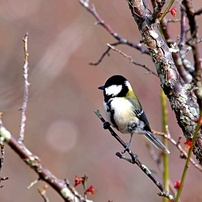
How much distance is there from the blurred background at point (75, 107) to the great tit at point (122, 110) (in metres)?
2.73

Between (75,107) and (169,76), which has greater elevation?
(75,107)

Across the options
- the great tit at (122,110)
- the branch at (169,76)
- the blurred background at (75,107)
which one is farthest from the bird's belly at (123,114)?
the blurred background at (75,107)

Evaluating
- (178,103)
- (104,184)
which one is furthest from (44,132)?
(178,103)

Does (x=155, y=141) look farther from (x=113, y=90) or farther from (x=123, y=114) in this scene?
(x=113, y=90)

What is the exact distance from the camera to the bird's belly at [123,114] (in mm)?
2658

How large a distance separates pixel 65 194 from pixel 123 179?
5436 millimetres

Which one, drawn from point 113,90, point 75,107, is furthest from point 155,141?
point 75,107

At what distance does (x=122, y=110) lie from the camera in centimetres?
269

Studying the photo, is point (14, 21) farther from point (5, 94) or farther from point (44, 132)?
point (5, 94)

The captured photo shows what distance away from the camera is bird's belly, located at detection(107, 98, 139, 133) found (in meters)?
2.66

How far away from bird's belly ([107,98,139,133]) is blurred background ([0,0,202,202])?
276 cm

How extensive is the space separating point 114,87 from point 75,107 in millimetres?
4334

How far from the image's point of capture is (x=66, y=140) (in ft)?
21.7

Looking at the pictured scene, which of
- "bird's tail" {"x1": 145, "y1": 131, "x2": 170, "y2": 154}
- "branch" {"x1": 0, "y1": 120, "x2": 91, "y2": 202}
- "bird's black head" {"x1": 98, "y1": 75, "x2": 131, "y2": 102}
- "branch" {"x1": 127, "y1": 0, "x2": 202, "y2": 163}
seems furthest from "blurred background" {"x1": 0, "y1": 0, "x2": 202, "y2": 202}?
"branch" {"x1": 0, "y1": 120, "x2": 91, "y2": 202}
